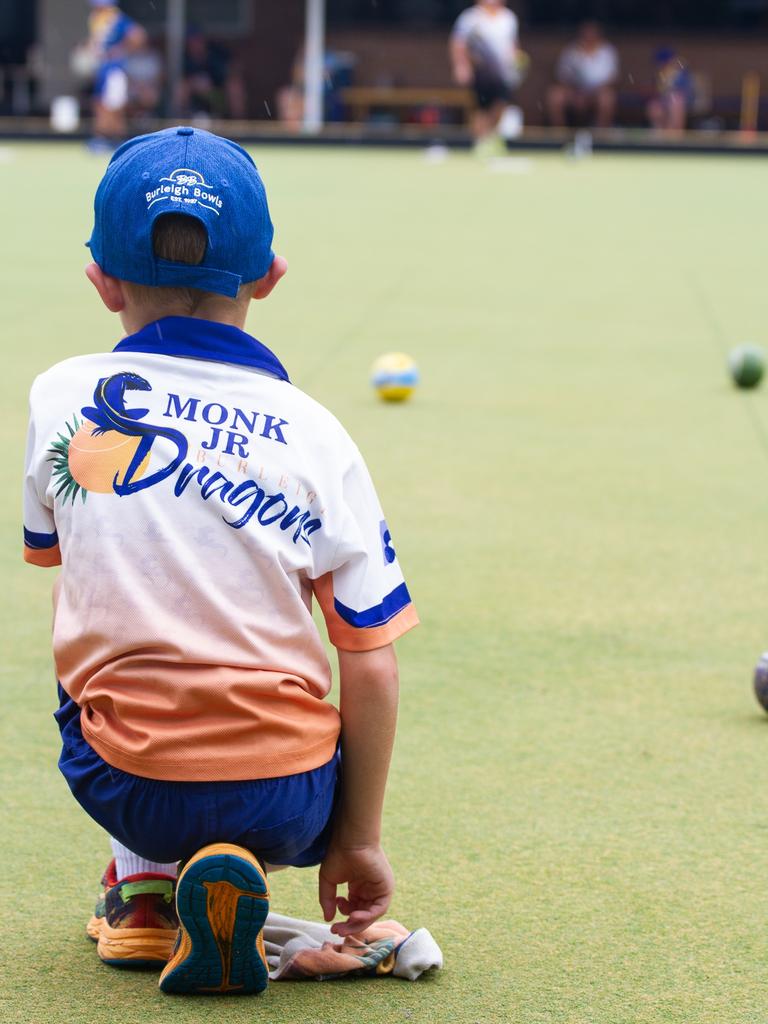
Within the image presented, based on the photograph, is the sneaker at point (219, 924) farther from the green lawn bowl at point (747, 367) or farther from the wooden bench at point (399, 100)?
the wooden bench at point (399, 100)

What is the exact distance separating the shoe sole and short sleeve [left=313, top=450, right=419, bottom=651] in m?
0.49

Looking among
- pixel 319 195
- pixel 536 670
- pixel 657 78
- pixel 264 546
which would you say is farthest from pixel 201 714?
pixel 657 78

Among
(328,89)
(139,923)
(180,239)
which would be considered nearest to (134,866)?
(139,923)

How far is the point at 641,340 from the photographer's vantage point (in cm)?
855

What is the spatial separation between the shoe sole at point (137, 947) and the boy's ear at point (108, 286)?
2.77 feet

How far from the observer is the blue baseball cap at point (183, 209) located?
2.07 m

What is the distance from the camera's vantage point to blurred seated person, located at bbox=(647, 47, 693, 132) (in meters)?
27.7

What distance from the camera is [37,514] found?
7.26 feet

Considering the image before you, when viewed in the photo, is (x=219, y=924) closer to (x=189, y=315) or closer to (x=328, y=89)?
(x=189, y=315)

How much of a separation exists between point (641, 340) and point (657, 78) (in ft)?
72.3

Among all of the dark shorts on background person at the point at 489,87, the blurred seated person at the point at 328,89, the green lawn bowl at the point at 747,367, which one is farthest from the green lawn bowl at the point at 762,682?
the blurred seated person at the point at 328,89

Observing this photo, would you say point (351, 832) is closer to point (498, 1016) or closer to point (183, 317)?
point (498, 1016)

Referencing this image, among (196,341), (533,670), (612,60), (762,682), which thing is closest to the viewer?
(196,341)

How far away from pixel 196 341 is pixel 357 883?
750 mm
